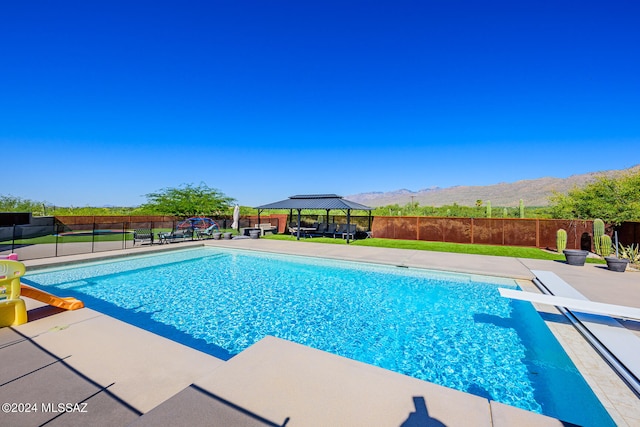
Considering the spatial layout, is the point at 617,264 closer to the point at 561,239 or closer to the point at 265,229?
the point at 561,239

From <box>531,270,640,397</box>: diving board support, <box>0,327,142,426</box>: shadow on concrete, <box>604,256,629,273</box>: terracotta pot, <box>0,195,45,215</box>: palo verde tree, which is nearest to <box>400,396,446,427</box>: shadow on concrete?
<box>0,327,142,426</box>: shadow on concrete

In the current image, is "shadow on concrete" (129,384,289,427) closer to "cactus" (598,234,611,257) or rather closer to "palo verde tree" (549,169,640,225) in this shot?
"cactus" (598,234,611,257)

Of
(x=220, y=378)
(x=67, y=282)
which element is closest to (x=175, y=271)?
(x=67, y=282)

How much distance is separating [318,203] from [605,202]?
52.6 feet

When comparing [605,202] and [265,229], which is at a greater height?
[605,202]

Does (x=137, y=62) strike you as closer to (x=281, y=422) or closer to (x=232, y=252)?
(x=232, y=252)

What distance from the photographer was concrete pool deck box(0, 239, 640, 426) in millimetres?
2031

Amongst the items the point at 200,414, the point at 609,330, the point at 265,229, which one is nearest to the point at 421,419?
the point at 200,414

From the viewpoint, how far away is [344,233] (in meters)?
16.2

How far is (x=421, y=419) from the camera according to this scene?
6.62 feet

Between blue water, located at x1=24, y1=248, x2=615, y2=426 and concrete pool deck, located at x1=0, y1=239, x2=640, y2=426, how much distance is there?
57cm

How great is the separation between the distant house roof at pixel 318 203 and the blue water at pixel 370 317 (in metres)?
5.65

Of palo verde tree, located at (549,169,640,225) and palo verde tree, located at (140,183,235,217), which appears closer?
palo verde tree, located at (549,169,640,225)

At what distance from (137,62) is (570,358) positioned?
20.9 metres
